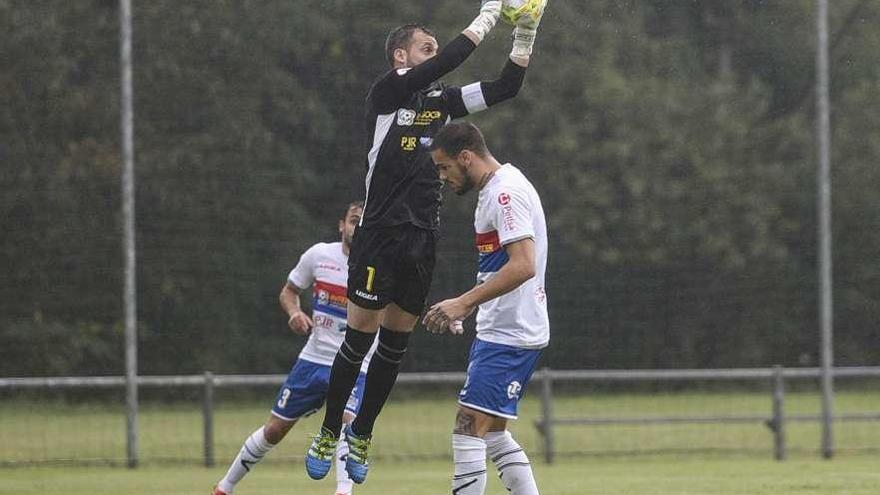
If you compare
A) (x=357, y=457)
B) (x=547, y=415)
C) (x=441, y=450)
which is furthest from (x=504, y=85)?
(x=441, y=450)

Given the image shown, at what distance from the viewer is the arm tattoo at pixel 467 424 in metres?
7.87

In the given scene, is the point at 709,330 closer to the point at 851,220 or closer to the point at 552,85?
the point at 851,220

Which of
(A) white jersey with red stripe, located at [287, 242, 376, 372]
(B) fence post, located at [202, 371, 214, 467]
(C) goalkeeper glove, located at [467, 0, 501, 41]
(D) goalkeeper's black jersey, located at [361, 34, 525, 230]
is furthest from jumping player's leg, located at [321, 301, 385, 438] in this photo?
(B) fence post, located at [202, 371, 214, 467]

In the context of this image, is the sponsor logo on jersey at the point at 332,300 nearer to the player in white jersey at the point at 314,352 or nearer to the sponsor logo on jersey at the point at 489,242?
the player in white jersey at the point at 314,352

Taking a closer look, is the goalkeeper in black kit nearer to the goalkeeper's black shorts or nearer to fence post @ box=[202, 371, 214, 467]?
the goalkeeper's black shorts

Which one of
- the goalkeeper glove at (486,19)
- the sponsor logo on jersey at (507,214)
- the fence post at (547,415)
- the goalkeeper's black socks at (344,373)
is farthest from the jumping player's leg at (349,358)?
the fence post at (547,415)

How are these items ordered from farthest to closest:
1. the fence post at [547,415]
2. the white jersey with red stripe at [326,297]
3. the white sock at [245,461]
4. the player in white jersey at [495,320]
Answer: the fence post at [547,415] → the white jersey with red stripe at [326,297] → the white sock at [245,461] → the player in white jersey at [495,320]

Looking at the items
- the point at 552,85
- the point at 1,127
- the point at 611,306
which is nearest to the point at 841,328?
the point at 611,306

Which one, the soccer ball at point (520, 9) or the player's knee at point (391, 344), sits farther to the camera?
the player's knee at point (391, 344)

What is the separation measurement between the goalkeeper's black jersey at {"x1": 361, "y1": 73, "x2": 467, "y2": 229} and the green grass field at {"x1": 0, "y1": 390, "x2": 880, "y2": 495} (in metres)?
3.23

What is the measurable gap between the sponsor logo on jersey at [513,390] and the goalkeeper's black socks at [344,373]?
790 millimetres

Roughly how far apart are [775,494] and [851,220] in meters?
6.39

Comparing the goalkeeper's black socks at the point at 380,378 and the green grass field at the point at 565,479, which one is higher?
the goalkeeper's black socks at the point at 380,378

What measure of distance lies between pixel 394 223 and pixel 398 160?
323mm
